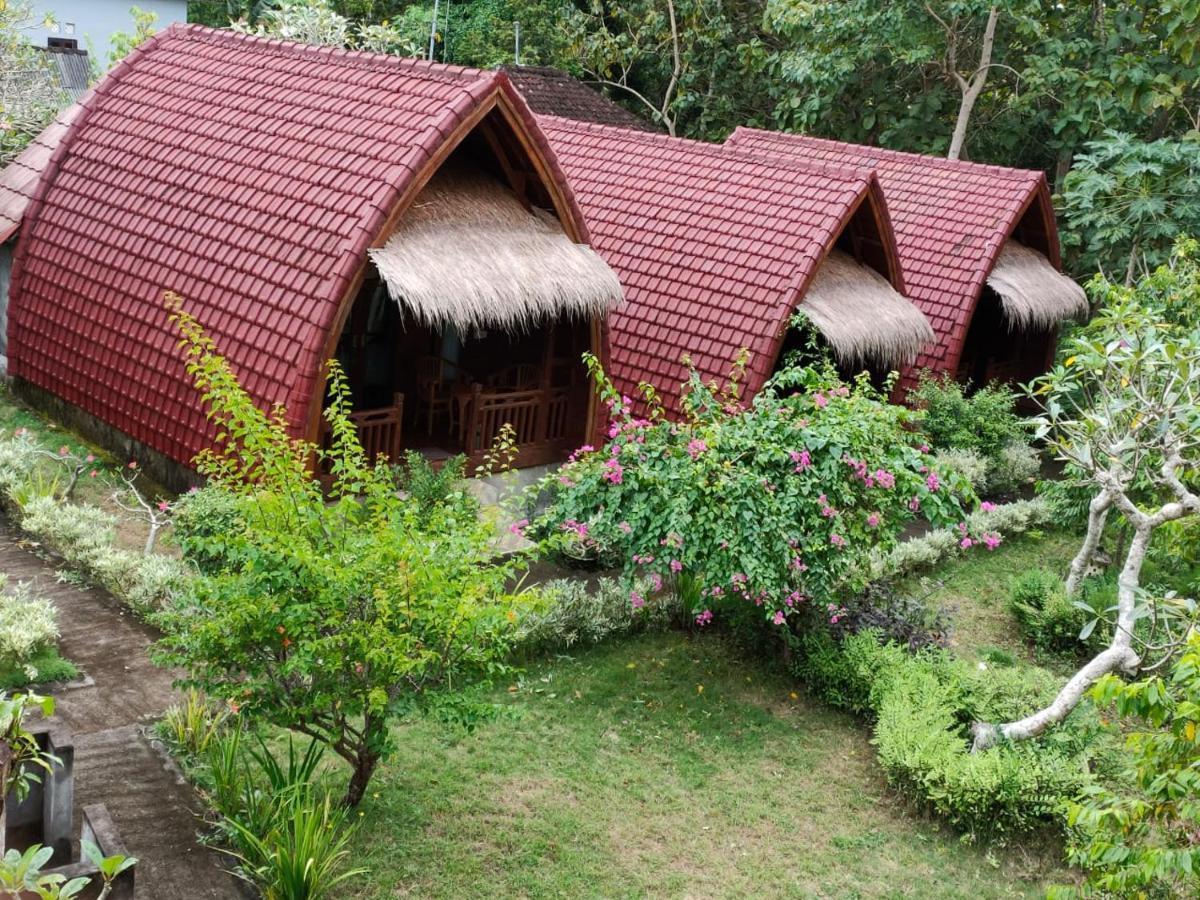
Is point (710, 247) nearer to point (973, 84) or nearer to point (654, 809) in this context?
point (654, 809)

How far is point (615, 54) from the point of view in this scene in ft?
84.1

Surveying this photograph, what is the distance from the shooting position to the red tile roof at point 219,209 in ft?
33.2

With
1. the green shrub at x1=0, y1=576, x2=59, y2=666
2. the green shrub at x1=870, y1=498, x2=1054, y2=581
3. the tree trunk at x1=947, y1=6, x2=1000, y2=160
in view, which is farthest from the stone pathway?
the tree trunk at x1=947, y1=6, x2=1000, y2=160

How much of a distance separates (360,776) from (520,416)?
5.93m

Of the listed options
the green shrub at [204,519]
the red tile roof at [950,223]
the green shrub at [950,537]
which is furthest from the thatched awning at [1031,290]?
the green shrub at [204,519]

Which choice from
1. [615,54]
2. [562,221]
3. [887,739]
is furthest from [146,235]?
[615,54]

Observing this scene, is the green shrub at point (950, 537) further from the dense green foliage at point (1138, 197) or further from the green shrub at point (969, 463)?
the dense green foliage at point (1138, 197)

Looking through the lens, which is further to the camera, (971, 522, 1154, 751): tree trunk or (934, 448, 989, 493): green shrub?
(934, 448, 989, 493): green shrub

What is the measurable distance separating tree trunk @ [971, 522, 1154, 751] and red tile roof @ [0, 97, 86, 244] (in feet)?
34.0

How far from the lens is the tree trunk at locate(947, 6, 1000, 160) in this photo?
66.4 feet

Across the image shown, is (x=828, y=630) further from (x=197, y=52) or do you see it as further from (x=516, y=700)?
(x=197, y=52)

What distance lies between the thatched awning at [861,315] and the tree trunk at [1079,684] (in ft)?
16.2

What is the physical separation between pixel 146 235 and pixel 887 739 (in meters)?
7.99

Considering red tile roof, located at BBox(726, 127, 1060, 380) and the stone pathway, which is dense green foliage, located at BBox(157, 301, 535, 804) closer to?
the stone pathway
